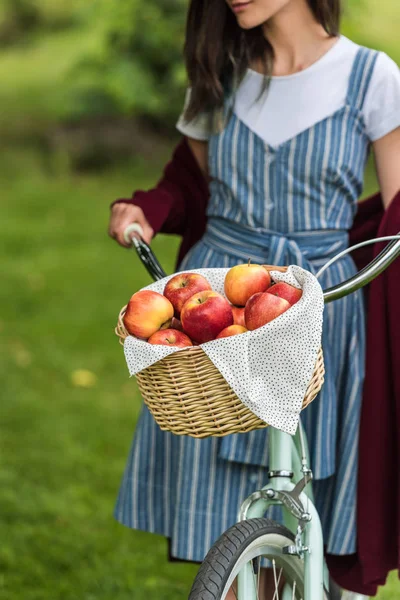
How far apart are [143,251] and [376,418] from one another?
0.74m

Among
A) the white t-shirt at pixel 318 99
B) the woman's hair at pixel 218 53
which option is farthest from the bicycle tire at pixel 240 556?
the woman's hair at pixel 218 53

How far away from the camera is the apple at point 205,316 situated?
1.91 m

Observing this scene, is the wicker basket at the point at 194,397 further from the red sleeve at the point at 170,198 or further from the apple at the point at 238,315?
the red sleeve at the point at 170,198

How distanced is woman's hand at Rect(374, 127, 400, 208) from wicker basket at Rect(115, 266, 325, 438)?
924mm

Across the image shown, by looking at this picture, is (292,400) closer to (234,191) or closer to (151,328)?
(151,328)

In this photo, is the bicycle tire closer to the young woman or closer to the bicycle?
the bicycle

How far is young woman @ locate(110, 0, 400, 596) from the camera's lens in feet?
8.52

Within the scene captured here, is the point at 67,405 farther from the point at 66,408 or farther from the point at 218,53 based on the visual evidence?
the point at 218,53

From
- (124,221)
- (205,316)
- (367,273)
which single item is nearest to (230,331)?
(205,316)

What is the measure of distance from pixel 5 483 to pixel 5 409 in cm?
84

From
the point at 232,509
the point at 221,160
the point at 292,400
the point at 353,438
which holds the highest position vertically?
the point at 221,160

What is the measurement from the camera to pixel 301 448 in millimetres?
2338

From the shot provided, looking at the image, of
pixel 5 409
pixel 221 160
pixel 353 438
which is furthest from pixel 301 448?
pixel 5 409

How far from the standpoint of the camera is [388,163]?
261 cm
